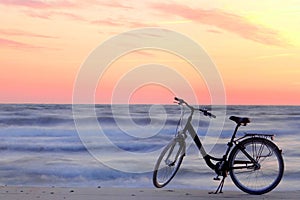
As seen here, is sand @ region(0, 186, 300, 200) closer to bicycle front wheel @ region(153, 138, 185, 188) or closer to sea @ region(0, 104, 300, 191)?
bicycle front wheel @ region(153, 138, 185, 188)

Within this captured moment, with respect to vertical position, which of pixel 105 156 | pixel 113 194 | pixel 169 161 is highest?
pixel 105 156

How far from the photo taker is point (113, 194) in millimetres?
6914

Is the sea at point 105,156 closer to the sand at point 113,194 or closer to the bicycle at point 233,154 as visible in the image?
the bicycle at point 233,154

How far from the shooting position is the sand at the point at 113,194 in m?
Result: 6.68

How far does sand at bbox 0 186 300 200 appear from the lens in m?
6.68

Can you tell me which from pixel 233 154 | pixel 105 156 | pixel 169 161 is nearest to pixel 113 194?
pixel 169 161

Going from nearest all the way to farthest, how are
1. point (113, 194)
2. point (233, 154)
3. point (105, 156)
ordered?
point (233, 154)
point (113, 194)
point (105, 156)

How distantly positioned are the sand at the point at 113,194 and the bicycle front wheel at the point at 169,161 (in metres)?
0.18

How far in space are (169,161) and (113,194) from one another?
0.80m

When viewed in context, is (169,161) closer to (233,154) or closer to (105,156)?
(233,154)

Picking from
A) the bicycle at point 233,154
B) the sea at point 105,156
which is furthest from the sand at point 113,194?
the sea at point 105,156

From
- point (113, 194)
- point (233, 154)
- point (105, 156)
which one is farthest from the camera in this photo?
point (105, 156)

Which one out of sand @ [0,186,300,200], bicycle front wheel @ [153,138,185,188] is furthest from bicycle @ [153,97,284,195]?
sand @ [0,186,300,200]

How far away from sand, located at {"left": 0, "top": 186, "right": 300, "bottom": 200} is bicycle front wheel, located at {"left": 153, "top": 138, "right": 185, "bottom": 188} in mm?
176
